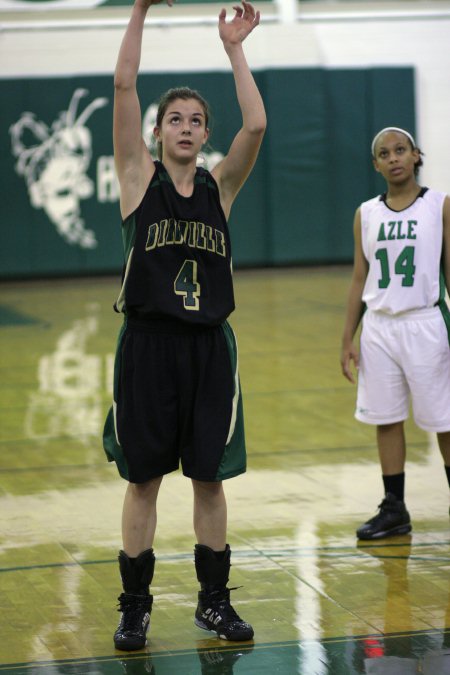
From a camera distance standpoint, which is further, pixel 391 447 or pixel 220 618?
pixel 391 447

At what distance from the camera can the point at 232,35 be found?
148 inches

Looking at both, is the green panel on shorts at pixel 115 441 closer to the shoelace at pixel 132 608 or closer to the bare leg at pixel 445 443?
the shoelace at pixel 132 608

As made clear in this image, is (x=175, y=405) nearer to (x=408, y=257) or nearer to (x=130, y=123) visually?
(x=130, y=123)

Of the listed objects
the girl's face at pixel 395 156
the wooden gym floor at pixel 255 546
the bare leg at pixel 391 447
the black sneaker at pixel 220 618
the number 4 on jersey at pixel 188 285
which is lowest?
the wooden gym floor at pixel 255 546

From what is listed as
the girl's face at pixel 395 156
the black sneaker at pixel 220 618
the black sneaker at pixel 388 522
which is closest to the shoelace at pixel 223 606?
the black sneaker at pixel 220 618

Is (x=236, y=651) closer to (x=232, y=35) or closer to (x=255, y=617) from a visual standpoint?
(x=255, y=617)

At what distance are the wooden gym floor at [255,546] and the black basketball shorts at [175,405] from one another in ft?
1.84

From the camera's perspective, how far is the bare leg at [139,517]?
12.3 ft

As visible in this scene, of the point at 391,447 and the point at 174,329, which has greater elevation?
the point at 174,329

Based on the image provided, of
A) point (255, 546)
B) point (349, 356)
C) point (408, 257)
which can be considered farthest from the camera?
point (349, 356)

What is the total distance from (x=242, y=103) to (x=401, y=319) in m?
1.48

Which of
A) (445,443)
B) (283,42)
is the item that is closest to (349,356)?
(445,443)

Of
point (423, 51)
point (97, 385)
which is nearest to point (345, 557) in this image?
point (97, 385)

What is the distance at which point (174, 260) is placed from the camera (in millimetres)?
3672
